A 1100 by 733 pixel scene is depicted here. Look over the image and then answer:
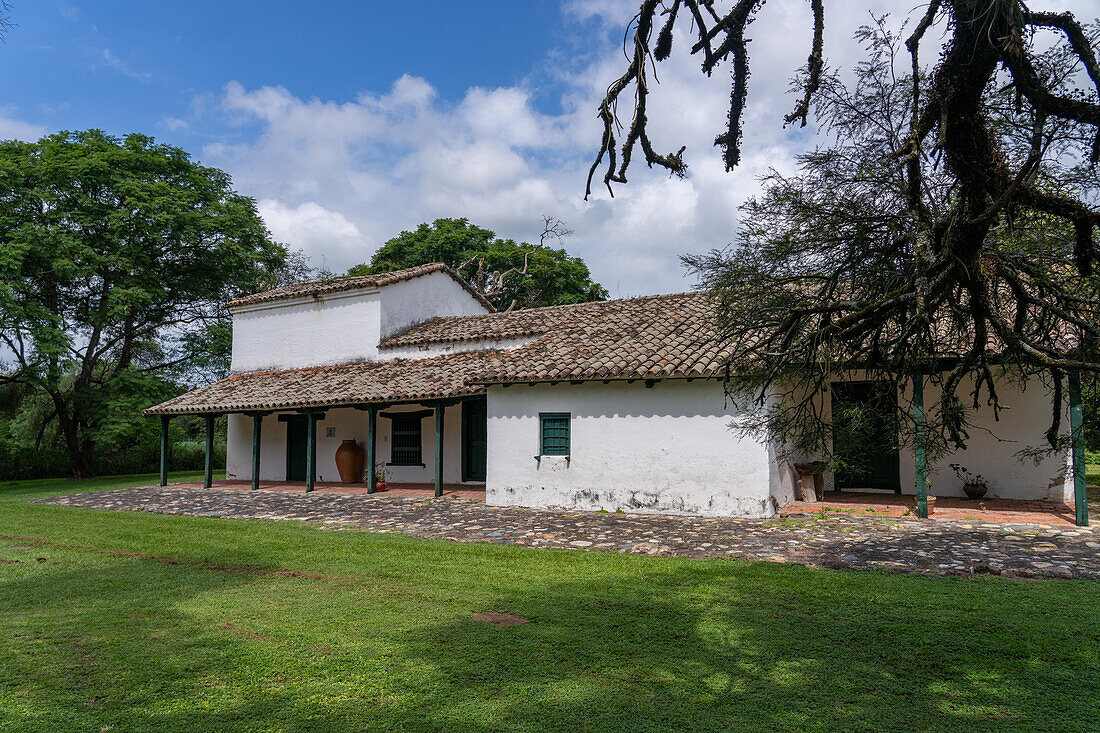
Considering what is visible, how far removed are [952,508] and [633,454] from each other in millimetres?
5568

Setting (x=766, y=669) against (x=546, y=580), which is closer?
(x=766, y=669)

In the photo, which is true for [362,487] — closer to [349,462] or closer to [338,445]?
[349,462]

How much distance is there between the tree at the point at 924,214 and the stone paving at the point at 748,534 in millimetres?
2989

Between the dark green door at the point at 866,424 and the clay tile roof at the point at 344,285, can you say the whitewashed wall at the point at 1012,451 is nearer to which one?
the dark green door at the point at 866,424

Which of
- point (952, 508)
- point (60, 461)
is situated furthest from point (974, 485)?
point (60, 461)

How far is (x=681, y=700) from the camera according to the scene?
12.7 ft

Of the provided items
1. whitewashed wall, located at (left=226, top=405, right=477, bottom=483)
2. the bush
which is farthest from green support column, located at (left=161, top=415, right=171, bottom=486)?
the bush

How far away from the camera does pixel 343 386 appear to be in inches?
675

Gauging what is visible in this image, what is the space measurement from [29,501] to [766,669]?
1928 cm

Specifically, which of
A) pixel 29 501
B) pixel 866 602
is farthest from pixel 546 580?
pixel 29 501

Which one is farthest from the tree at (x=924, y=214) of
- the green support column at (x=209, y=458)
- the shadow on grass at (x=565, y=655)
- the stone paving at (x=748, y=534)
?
the green support column at (x=209, y=458)

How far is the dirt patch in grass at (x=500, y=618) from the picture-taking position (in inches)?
214

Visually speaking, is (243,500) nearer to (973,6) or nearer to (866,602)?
(866,602)

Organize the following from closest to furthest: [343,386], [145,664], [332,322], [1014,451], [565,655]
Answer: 1. [145,664]
2. [565,655]
3. [1014,451]
4. [343,386]
5. [332,322]
